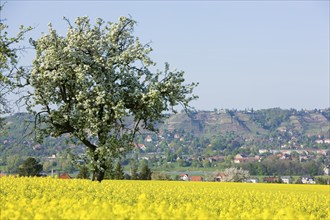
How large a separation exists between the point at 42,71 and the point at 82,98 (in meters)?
3.27

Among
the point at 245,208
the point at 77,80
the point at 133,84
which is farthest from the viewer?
the point at 133,84

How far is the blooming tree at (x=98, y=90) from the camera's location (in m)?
37.9

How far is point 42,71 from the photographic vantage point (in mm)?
38750

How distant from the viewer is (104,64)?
38.8m

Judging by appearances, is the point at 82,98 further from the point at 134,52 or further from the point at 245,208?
the point at 245,208

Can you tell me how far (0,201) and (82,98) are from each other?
22.4 meters

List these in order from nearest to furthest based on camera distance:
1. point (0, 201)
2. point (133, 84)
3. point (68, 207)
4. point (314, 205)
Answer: point (68, 207) < point (0, 201) < point (314, 205) < point (133, 84)

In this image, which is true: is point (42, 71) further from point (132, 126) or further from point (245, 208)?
point (245, 208)

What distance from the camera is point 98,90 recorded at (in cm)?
3766

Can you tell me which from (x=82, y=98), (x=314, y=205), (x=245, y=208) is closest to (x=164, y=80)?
(x=82, y=98)

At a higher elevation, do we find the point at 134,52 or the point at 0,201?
the point at 134,52

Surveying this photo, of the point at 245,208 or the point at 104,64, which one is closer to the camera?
the point at 245,208

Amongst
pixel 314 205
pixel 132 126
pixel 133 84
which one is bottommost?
pixel 314 205

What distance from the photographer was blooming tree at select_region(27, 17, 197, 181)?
37875 mm
